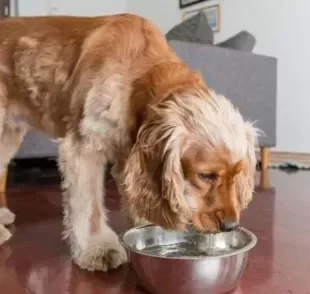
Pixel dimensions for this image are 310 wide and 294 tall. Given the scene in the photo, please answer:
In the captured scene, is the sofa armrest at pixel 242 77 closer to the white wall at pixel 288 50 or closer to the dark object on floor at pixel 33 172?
the white wall at pixel 288 50

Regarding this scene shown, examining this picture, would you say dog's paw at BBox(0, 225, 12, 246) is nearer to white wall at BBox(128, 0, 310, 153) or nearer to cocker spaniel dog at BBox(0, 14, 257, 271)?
cocker spaniel dog at BBox(0, 14, 257, 271)

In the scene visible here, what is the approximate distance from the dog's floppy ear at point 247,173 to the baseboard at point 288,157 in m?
3.16

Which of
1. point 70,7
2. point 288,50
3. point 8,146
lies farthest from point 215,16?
point 8,146

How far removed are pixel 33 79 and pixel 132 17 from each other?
47 centimetres

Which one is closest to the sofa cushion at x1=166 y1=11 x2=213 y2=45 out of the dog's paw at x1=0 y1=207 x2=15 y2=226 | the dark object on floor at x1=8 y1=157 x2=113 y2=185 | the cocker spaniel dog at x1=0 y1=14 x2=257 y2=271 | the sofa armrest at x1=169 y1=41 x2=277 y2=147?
the sofa armrest at x1=169 y1=41 x2=277 y2=147

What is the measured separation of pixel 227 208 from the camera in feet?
5.63

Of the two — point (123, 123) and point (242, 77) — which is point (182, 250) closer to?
point (123, 123)

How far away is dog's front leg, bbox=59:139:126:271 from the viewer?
Answer: 2025 millimetres

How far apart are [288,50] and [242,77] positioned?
4.03ft

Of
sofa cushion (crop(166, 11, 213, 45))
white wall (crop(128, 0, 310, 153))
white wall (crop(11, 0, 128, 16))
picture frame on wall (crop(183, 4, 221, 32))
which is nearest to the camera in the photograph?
sofa cushion (crop(166, 11, 213, 45))

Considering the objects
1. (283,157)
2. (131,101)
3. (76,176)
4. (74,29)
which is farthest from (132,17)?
(283,157)

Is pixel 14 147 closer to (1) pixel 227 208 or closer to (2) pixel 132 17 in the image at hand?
(2) pixel 132 17

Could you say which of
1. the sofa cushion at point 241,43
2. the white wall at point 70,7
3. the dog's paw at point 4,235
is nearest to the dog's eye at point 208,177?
the dog's paw at point 4,235

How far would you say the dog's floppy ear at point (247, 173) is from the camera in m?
1.81
